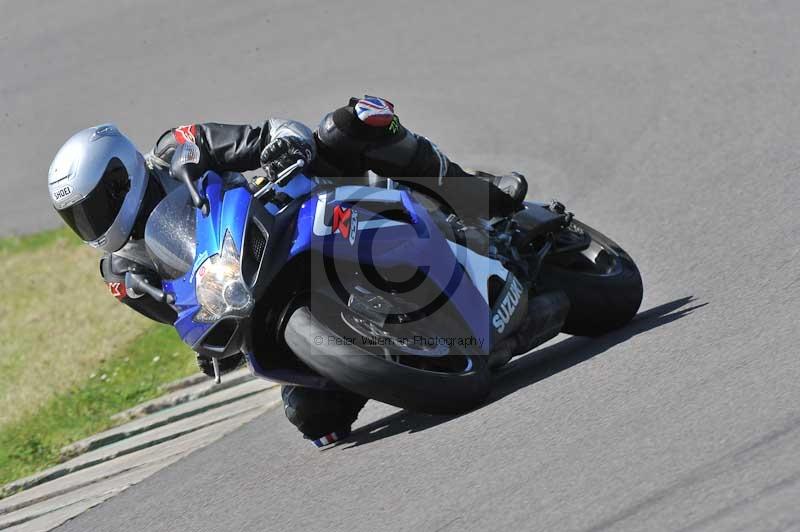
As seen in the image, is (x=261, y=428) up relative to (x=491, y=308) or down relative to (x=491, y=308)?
down

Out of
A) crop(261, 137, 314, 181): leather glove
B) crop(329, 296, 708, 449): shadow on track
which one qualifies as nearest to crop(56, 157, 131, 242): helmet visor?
crop(261, 137, 314, 181): leather glove

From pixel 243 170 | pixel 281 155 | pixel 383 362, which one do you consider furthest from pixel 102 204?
pixel 383 362

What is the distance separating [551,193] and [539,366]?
120 inches

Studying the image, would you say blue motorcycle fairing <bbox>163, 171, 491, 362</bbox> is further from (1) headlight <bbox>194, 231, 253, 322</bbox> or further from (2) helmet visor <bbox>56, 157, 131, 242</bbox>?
(2) helmet visor <bbox>56, 157, 131, 242</bbox>

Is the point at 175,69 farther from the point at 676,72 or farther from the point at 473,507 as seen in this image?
the point at 473,507

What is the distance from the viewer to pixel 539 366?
231 inches

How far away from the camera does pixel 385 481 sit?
4.75 meters

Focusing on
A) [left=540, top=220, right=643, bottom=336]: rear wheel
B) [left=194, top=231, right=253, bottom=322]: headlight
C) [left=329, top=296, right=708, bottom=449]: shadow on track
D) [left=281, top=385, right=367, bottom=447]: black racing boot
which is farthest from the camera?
[left=540, top=220, right=643, bottom=336]: rear wheel

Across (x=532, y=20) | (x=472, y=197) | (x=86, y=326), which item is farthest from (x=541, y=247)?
(x=532, y=20)

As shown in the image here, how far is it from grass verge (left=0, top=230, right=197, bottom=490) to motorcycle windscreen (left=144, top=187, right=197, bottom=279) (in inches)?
107

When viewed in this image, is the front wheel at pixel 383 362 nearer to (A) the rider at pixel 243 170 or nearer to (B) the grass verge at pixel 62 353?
(A) the rider at pixel 243 170

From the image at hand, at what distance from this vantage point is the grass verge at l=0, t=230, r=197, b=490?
8.04 meters

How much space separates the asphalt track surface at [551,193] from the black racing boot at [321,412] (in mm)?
118

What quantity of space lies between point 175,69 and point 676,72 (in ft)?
17.8
